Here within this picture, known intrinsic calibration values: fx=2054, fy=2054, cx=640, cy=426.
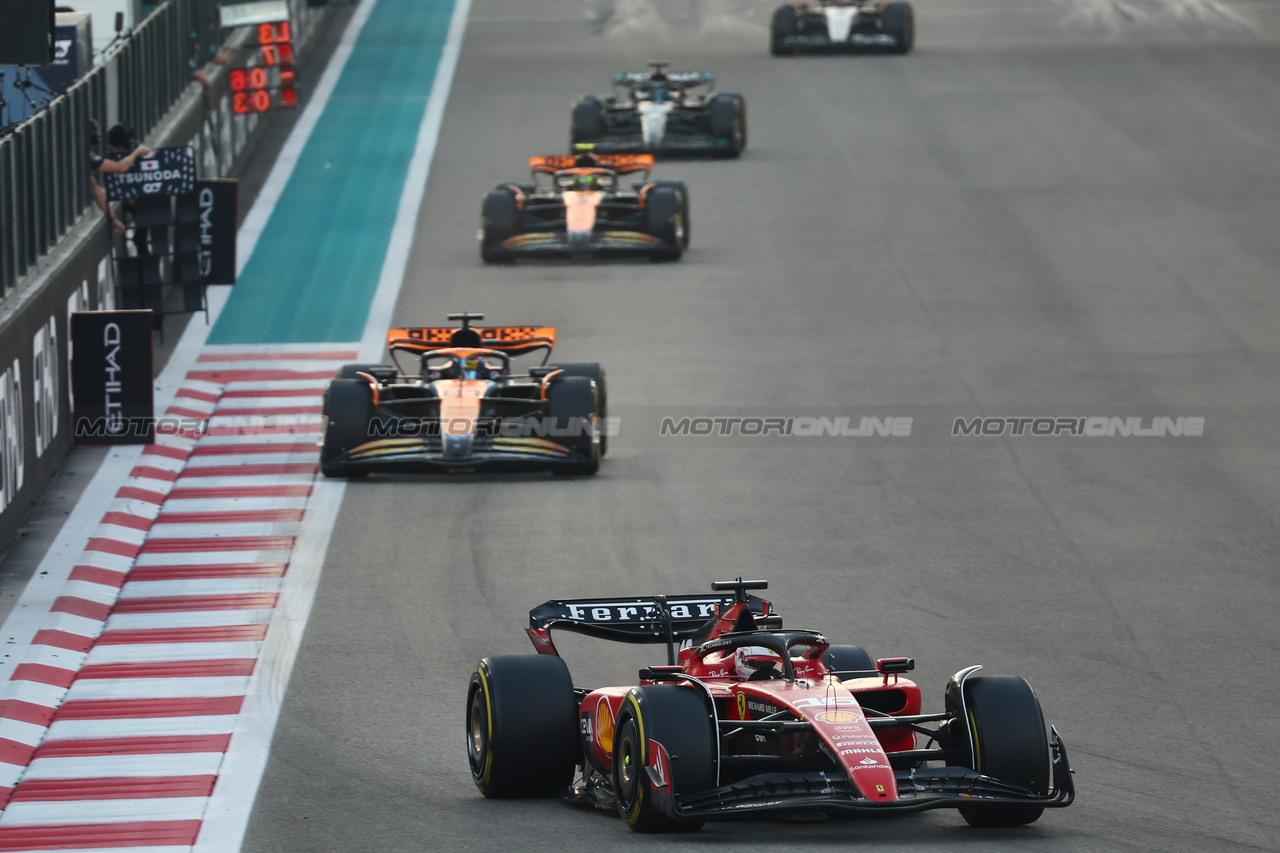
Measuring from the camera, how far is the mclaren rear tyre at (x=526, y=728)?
9.68 m

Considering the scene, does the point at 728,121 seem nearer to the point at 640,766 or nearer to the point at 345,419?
the point at 345,419

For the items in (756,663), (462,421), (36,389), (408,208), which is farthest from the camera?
(408,208)

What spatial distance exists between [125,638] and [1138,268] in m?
15.2

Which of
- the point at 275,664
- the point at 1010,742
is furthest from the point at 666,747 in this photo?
the point at 275,664

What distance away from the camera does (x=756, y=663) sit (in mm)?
9516

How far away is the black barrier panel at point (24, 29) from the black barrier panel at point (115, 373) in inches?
105

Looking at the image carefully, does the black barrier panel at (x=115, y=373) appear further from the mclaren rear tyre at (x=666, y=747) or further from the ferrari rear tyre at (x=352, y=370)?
the mclaren rear tyre at (x=666, y=747)

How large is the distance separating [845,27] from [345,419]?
85.7 feet

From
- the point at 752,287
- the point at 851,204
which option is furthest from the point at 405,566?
the point at 851,204

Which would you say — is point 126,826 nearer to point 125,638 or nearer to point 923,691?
point 125,638

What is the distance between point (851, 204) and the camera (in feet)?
93.1

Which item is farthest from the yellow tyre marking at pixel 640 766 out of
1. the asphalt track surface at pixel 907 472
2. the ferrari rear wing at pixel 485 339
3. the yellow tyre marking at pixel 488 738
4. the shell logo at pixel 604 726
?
the ferrari rear wing at pixel 485 339

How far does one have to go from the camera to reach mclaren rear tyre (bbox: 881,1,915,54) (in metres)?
40.4

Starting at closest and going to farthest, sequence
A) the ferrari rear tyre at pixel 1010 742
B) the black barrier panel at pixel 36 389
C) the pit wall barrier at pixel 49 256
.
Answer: the ferrari rear tyre at pixel 1010 742 → the black barrier panel at pixel 36 389 → the pit wall barrier at pixel 49 256
